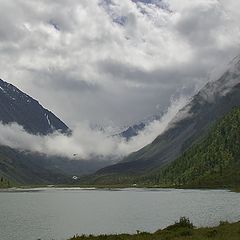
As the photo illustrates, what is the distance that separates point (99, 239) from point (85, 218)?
57.1 m

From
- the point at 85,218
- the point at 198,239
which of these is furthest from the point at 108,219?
the point at 198,239

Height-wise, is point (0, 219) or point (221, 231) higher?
point (0, 219)

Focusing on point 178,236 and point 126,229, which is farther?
point 126,229

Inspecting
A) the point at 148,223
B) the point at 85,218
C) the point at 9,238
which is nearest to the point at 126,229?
the point at 148,223

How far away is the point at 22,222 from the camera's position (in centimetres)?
11706

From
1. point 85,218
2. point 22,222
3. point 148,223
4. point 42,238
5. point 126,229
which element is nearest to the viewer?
point 42,238

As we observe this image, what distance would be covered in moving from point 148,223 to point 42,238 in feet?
87.2

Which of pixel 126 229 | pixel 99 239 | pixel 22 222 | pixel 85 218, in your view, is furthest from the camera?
pixel 85 218

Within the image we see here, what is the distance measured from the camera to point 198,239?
180 feet

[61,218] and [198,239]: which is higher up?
[61,218]

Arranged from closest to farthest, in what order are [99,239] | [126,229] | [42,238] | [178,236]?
[178,236]
[99,239]
[42,238]
[126,229]

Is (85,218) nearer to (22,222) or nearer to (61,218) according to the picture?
(61,218)

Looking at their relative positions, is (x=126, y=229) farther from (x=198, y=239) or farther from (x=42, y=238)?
(x=198, y=239)

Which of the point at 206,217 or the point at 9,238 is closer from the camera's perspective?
the point at 9,238
